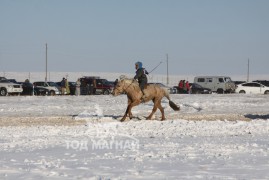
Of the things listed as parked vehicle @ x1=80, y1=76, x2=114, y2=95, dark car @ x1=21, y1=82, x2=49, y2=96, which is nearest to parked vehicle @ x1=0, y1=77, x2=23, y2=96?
dark car @ x1=21, y1=82, x2=49, y2=96

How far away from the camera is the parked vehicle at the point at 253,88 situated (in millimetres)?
58219

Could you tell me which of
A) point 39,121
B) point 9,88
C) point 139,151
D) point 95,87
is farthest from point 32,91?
point 139,151

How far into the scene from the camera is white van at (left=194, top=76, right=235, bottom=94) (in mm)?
61844

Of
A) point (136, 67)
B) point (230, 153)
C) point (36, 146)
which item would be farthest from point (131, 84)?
point (230, 153)

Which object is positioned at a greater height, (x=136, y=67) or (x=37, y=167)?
(x=136, y=67)

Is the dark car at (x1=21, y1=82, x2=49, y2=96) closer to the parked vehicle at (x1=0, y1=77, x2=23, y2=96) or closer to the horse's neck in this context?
the parked vehicle at (x1=0, y1=77, x2=23, y2=96)

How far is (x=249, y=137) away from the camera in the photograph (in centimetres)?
1513

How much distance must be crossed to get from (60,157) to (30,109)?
20.4 metres

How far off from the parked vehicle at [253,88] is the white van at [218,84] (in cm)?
234

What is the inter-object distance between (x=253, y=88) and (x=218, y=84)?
566 cm

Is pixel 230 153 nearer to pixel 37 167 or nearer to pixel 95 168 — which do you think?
pixel 95 168

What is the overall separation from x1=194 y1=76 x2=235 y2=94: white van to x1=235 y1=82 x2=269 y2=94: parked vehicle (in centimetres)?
234

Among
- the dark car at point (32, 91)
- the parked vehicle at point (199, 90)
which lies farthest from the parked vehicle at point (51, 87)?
the parked vehicle at point (199, 90)

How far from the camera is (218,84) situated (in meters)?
63.2
